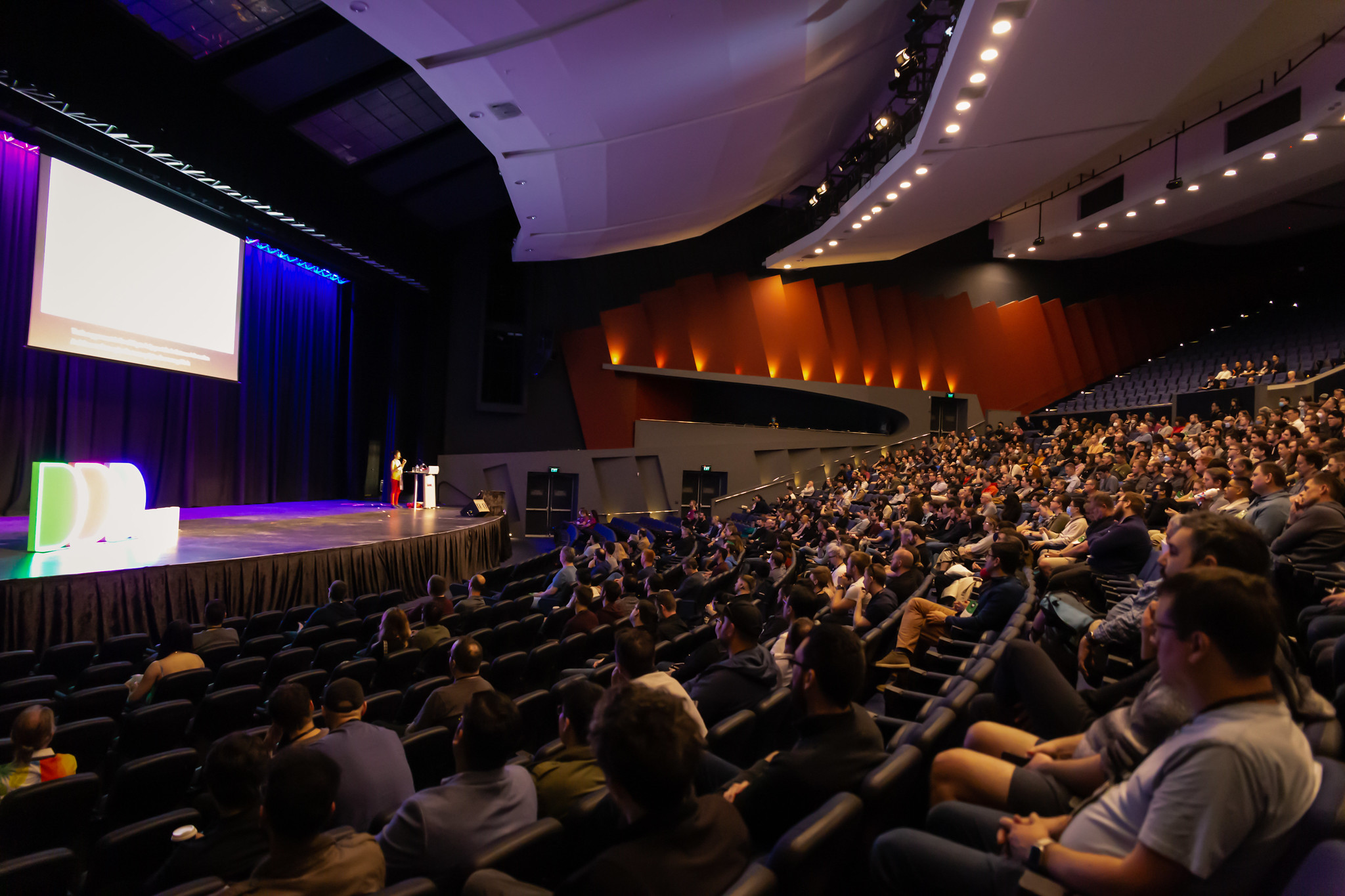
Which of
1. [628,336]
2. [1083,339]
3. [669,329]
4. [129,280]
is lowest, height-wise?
[129,280]

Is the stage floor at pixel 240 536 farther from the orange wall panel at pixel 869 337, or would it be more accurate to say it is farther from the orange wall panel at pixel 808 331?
the orange wall panel at pixel 869 337

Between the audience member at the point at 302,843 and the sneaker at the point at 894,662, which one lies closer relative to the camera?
the audience member at the point at 302,843

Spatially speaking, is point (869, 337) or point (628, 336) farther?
point (869, 337)

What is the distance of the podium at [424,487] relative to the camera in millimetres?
13656

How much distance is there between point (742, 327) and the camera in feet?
59.1

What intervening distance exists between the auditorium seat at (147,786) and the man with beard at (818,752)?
1.94 metres

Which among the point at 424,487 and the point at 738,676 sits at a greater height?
the point at 424,487

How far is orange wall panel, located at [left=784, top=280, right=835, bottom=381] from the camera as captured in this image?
18.4 meters

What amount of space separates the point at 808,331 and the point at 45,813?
699 inches

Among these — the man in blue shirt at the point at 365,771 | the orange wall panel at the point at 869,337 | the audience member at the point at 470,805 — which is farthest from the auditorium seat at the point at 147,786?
the orange wall panel at the point at 869,337

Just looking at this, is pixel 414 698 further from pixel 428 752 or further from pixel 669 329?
pixel 669 329

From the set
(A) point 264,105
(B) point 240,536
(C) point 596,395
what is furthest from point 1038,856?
(C) point 596,395

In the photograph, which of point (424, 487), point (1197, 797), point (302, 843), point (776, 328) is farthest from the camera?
point (776, 328)

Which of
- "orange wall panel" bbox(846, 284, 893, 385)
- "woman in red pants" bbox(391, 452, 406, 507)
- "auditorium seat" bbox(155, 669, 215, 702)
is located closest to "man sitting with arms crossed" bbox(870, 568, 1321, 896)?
"auditorium seat" bbox(155, 669, 215, 702)
